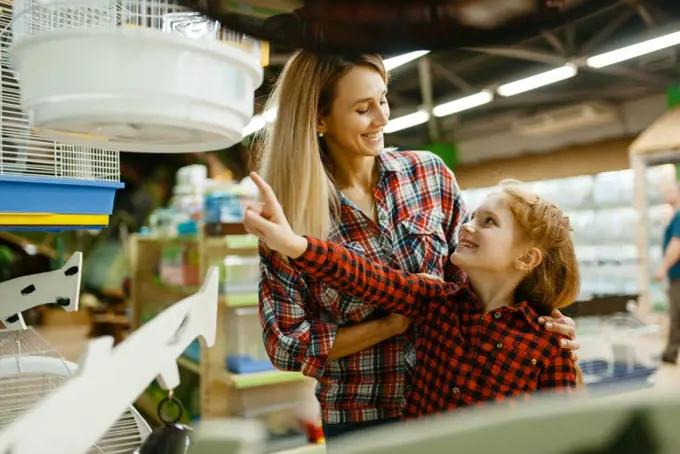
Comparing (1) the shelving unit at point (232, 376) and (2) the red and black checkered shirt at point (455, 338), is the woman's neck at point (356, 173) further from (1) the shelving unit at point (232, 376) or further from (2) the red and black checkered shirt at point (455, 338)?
(1) the shelving unit at point (232, 376)

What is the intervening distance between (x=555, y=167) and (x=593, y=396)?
20.0 ft

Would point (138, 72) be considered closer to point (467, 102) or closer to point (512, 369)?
point (512, 369)

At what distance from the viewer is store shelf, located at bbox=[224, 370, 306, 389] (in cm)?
224

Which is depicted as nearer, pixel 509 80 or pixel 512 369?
pixel 512 369

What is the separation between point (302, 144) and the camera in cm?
86

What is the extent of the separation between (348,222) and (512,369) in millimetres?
353

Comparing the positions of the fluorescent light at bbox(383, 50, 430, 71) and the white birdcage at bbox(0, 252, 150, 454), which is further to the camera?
the white birdcage at bbox(0, 252, 150, 454)

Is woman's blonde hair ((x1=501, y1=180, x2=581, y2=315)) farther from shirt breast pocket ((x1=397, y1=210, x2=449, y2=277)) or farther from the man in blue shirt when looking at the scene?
the man in blue shirt

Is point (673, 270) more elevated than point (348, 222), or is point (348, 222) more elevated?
point (348, 222)

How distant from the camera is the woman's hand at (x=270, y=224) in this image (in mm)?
726

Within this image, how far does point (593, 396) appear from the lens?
0.27m

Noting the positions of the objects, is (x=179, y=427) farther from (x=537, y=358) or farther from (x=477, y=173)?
(x=477, y=173)

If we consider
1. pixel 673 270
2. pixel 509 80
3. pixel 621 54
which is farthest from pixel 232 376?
pixel 509 80

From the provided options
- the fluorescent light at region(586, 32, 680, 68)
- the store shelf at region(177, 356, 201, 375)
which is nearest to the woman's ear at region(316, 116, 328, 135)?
the fluorescent light at region(586, 32, 680, 68)
